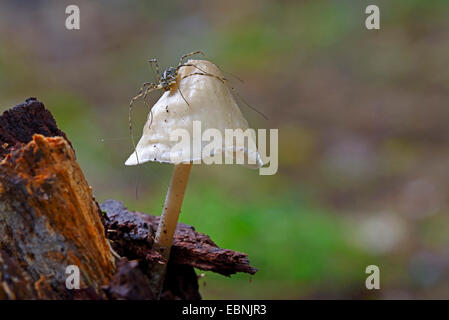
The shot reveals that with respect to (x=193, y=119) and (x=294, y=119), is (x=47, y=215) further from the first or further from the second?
(x=294, y=119)

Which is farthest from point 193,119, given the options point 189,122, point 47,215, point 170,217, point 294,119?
point 294,119

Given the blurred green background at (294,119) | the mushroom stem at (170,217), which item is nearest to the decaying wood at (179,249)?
the mushroom stem at (170,217)

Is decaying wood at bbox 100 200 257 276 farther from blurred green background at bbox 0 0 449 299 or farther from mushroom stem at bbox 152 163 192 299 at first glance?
blurred green background at bbox 0 0 449 299

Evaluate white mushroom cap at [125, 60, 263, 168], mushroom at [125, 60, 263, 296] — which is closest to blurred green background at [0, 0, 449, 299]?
mushroom at [125, 60, 263, 296]

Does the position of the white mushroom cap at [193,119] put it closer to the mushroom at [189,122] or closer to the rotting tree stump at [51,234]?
the mushroom at [189,122]

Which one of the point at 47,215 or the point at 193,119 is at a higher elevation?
the point at 193,119
